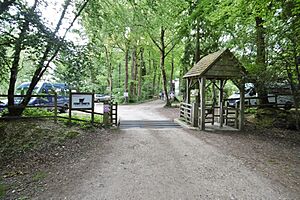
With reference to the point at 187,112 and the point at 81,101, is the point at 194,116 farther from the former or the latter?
the point at 81,101

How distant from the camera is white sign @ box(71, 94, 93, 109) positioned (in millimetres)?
9823

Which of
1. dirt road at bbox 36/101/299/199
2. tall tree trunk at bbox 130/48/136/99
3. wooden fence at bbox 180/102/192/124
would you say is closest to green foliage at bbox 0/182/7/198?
dirt road at bbox 36/101/299/199

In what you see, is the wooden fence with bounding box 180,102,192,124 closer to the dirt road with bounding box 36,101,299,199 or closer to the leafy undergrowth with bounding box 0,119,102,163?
the dirt road with bounding box 36,101,299,199

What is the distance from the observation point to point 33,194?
417 cm

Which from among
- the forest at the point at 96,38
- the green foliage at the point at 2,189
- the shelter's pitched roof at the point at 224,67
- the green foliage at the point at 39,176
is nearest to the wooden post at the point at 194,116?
the shelter's pitched roof at the point at 224,67

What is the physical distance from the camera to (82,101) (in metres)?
9.98

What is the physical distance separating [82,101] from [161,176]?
20.4 ft

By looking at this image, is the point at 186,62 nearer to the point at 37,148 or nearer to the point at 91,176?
the point at 37,148

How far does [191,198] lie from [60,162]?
3.72 meters

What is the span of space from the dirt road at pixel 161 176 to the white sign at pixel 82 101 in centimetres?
312

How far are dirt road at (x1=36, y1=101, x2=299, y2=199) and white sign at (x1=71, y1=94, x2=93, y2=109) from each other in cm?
312

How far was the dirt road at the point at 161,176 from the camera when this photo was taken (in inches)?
159

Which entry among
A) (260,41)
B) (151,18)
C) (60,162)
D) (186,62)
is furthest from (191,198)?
(186,62)

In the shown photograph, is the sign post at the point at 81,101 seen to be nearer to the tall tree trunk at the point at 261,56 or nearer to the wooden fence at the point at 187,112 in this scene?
the wooden fence at the point at 187,112
